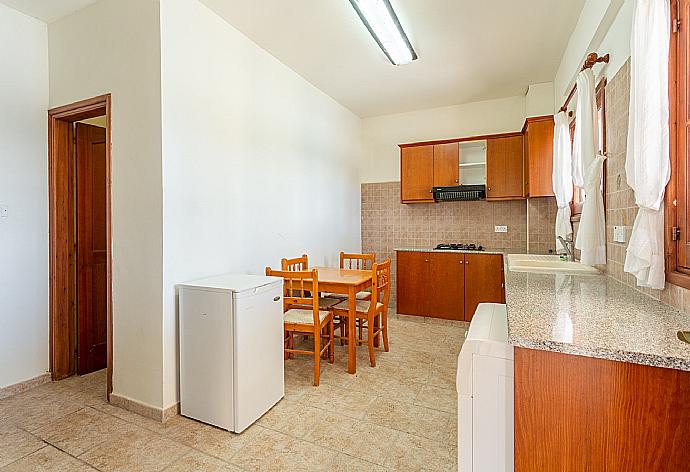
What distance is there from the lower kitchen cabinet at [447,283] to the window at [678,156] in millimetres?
2834

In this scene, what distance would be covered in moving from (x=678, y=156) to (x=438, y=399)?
198 cm

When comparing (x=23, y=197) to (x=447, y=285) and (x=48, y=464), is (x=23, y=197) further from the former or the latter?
(x=447, y=285)

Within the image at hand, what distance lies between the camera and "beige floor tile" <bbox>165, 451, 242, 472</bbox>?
1.79m

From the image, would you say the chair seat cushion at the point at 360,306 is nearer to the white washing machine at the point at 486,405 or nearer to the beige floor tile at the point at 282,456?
the beige floor tile at the point at 282,456

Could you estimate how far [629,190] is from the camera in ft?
6.05

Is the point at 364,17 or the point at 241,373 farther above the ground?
the point at 364,17

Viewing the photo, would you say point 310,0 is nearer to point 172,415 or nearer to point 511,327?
point 511,327

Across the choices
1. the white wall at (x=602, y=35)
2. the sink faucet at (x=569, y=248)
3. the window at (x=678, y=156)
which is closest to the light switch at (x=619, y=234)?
the window at (x=678, y=156)

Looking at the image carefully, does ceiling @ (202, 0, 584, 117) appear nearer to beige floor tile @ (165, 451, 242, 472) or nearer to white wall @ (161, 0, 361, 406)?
white wall @ (161, 0, 361, 406)

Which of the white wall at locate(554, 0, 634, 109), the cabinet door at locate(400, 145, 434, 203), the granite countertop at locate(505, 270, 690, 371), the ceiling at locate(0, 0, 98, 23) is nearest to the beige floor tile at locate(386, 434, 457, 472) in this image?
the granite countertop at locate(505, 270, 690, 371)

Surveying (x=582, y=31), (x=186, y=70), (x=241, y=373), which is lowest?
(x=241, y=373)

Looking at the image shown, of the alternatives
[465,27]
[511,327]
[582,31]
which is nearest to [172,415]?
[511,327]

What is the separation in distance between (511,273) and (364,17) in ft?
6.96

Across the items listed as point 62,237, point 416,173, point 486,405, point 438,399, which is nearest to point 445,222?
point 416,173
